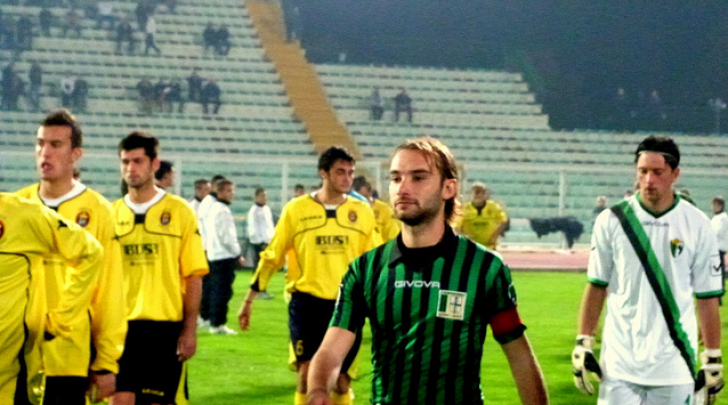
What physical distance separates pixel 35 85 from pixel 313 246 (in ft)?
94.6

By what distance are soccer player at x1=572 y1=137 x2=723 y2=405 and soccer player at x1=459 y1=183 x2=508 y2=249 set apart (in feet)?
38.6

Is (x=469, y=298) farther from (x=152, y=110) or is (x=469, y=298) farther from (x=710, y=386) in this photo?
(x=152, y=110)

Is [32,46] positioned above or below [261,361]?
above

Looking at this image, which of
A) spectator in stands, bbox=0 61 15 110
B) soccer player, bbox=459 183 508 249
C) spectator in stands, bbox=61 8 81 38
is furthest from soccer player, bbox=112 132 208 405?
spectator in stands, bbox=61 8 81 38

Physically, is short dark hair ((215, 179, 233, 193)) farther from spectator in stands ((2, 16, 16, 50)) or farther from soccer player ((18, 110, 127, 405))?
spectator in stands ((2, 16, 16, 50))

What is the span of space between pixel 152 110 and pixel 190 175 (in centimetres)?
726

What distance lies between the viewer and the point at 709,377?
5.90 metres

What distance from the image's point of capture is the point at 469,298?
12.6 feet

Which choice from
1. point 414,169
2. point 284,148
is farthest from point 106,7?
point 414,169

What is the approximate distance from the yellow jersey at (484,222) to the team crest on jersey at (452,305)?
14.0m

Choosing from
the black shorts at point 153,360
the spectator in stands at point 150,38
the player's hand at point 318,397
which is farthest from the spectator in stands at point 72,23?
the player's hand at point 318,397

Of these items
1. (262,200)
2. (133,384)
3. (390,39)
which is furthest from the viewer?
(390,39)

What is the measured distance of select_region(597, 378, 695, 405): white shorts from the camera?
5.82m

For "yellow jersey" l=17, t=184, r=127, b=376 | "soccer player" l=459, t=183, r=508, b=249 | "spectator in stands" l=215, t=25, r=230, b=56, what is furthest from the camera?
"spectator in stands" l=215, t=25, r=230, b=56
